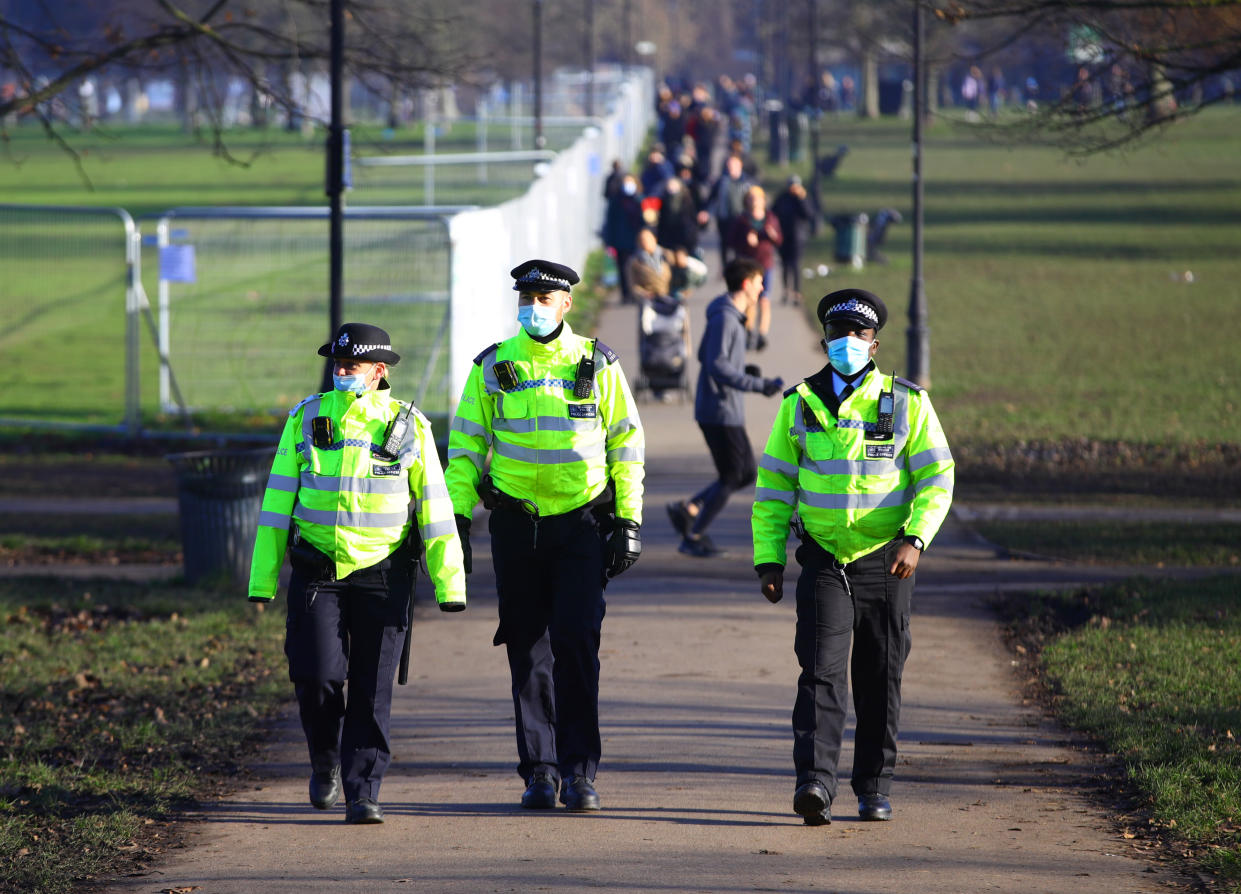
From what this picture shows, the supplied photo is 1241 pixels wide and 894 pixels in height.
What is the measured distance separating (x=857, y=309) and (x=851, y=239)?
23.7 m

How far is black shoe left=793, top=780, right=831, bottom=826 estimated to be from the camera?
5.94 m

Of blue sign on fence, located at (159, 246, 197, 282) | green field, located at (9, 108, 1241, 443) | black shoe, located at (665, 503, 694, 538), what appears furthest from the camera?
green field, located at (9, 108, 1241, 443)

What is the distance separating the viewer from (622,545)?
20.6 ft

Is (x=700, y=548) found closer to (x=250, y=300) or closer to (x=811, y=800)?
(x=811, y=800)

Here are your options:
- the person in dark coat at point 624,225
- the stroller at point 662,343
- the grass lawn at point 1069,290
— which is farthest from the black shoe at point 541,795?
the person in dark coat at point 624,225

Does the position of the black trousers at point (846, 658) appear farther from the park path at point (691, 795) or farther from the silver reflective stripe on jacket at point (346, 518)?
the silver reflective stripe on jacket at point (346, 518)

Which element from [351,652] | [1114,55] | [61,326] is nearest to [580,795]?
Answer: [351,652]

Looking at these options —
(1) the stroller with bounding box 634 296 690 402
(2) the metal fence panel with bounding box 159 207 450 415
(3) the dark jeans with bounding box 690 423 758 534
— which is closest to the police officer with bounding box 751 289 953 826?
(3) the dark jeans with bounding box 690 423 758 534

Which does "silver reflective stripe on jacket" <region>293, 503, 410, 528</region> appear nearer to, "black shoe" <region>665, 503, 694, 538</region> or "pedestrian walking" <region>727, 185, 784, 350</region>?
"black shoe" <region>665, 503, 694, 538</region>

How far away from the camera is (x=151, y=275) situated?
28.5 meters

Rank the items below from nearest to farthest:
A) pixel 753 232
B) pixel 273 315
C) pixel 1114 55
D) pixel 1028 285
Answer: pixel 1114 55 → pixel 753 232 → pixel 273 315 → pixel 1028 285

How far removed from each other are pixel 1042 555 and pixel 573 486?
5942 mm

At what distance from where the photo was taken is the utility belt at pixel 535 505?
634 centimetres

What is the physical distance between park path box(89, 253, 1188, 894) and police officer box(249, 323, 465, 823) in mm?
424
